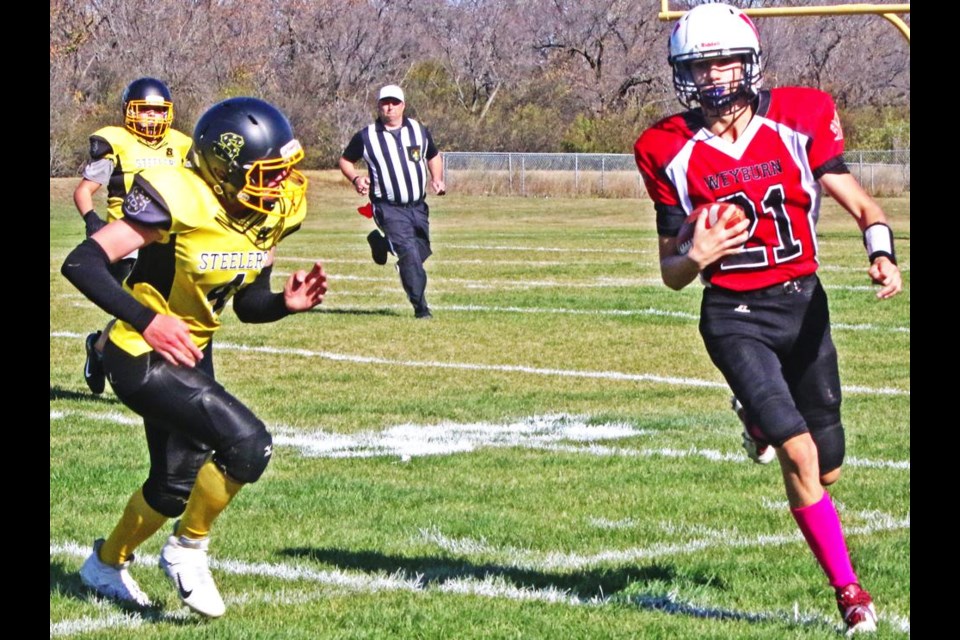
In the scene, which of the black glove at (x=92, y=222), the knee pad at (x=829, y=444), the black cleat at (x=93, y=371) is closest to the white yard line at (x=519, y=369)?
the black glove at (x=92, y=222)

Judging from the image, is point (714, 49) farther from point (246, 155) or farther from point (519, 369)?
point (519, 369)

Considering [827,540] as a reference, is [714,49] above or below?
above

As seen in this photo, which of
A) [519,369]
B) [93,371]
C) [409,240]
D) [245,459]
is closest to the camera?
[245,459]

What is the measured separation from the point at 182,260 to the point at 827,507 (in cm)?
207

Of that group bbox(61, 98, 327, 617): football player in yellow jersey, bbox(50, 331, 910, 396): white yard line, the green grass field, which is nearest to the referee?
the green grass field

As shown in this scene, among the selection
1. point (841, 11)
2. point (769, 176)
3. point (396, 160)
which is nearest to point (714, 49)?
point (769, 176)

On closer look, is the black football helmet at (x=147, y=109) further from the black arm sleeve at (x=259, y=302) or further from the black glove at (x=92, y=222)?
the black arm sleeve at (x=259, y=302)

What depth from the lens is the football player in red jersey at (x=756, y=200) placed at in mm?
4867

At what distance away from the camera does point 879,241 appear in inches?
190

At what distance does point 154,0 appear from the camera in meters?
52.0

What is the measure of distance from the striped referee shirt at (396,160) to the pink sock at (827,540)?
912 centimetres

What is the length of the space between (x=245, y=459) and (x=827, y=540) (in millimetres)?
1721
